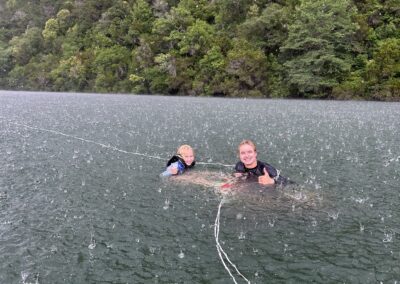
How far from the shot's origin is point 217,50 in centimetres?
7850

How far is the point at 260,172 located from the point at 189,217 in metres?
4.21

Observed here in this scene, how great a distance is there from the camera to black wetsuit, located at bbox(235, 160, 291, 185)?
1485 cm

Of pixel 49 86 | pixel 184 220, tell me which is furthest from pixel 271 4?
pixel 184 220

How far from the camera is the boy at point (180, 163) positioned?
53.7 ft

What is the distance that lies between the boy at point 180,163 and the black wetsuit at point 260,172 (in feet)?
7.95

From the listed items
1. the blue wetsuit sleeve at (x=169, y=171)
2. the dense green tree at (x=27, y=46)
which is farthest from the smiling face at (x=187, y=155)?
the dense green tree at (x=27, y=46)

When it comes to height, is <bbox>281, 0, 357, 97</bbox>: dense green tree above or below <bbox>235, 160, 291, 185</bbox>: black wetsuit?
above

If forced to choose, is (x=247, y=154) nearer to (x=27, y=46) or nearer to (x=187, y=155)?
(x=187, y=155)

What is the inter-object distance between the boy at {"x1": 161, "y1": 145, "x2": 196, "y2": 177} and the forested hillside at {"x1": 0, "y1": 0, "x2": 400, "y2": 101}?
1986 inches

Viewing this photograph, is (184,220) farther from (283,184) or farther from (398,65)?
(398,65)

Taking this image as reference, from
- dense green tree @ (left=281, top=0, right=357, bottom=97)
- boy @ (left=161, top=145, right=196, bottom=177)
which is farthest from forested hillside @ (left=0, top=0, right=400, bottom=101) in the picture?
boy @ (left=161, top=145, right=196, bottom=177)

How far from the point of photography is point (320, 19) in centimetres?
6353

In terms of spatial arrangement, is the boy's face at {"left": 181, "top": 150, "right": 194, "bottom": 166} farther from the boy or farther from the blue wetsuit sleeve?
the blue wetsuit sleeve

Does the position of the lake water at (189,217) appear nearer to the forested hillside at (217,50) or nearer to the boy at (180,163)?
the boy at (180,163)
